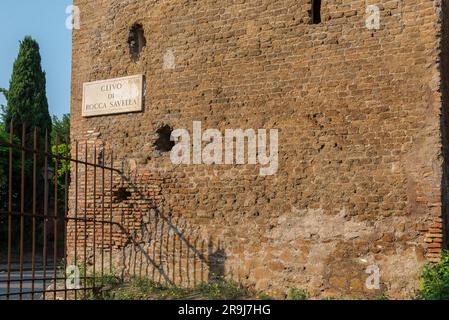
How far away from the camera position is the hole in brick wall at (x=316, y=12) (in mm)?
8305

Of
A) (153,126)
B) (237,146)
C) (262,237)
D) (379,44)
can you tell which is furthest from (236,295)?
(379,44)

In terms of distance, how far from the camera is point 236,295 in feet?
26.1

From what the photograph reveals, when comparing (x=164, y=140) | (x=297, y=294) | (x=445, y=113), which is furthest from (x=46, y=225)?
(x=445, y=113)

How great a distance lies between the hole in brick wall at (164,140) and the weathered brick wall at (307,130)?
114 mm

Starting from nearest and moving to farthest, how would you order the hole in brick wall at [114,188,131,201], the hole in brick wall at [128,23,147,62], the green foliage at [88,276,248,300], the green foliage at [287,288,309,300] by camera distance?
the green foliage at [287,288,309,300] → the green foliage at [88,276,248,300] → the hole in brick wall at [114,188,131,201] → the hole in brick wall at [128,23,147,62]

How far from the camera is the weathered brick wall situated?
7410 millimetres

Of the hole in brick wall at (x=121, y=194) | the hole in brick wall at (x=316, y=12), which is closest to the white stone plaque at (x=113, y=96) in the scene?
the hole in brick wall at (x=121, y=194)

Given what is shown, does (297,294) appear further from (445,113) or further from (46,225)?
→ (46,225)

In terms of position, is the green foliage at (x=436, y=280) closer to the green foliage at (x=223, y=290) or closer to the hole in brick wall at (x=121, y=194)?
the green foliage at (x=223, y=290)

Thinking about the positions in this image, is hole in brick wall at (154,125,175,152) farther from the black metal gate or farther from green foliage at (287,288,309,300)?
green foliage at (287,288,309,300)

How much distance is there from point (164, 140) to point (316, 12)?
304 centimetres

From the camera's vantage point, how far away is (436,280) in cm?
686

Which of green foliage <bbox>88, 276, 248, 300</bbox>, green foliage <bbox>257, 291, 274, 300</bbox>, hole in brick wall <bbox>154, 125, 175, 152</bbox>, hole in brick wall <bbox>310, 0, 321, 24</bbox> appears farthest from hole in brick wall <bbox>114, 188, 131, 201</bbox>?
hole in brick wall <bbox>310, 0, 321, 24</bbox>

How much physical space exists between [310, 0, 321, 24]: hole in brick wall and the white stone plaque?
2906 millimetres
